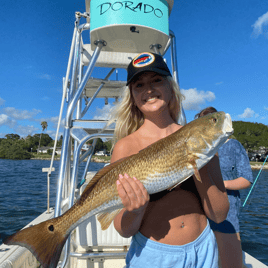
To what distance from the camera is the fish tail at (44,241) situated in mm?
1646

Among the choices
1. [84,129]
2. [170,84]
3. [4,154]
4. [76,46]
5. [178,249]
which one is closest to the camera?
[178,249]

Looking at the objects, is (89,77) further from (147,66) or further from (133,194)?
(133,194)

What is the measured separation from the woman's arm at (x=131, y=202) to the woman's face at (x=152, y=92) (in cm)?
61

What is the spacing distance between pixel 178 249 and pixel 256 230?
12.4 meters

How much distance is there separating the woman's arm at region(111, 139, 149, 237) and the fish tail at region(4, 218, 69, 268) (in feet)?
1.50

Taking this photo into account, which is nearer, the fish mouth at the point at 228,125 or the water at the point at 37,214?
the fish mouth at the point at 228,125

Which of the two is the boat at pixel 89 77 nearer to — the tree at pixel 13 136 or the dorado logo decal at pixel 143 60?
the dorado logo decal at pixel 143 60

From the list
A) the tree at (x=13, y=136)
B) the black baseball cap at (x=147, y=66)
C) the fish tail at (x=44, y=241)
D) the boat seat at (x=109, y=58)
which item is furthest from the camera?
the tree at (x=13, y=136)

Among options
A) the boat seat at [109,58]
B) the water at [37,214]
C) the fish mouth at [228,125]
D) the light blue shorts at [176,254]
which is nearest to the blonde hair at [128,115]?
the fish mouth at [228,125]

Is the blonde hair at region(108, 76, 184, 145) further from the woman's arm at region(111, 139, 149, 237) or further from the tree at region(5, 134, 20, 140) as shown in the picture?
the tree at region(5, 134, 20, 140)

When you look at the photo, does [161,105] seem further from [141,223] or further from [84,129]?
[84,129]

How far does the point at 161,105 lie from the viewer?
187cm

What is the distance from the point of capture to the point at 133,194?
1.55 meters

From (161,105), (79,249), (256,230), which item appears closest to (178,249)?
(161,105)
